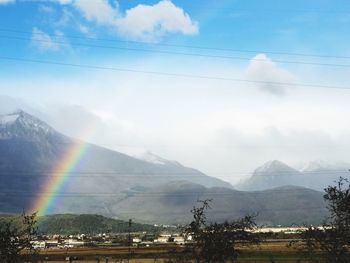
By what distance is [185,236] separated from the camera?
44.0m

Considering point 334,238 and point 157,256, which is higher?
point 334,238

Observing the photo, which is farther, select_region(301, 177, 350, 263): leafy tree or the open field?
the open field

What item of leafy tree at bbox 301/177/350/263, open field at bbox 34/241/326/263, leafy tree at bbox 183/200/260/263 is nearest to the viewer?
leafy tree at bbox 301/177/350/263

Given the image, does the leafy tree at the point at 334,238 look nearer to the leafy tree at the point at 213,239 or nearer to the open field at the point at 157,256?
the leafy tree at the point at 213,239

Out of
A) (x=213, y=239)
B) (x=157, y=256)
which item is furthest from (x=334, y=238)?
(x=157, y=256)

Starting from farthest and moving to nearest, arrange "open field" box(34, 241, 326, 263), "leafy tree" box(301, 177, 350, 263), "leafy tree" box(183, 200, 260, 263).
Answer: "open field" box(34, 241, 326, 263) < "leafy tree" box(183, 200, 260, 263) < "leafy tree" box(301, 177, 350, 263)

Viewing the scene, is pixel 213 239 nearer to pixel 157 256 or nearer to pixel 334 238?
pixel 334 238

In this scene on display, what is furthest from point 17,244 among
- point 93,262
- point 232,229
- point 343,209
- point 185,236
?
point 93,262

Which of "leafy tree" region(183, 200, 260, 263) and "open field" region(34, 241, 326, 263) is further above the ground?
"leafy tree" region(183, 200, 260, 263)

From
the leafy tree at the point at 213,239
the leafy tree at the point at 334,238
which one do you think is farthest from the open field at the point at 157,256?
the leafy tree at the point at 334,238

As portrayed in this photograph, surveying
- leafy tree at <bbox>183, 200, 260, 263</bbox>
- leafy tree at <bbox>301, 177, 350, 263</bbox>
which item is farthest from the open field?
leafy tree at <bbox>301, 177, 350, 263</bbox>

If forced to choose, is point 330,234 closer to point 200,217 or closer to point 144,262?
point 200,217

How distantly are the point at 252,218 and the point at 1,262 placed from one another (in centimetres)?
2379

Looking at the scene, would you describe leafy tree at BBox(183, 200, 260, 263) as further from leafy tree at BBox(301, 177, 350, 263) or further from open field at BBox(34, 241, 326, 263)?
open field at BBox(34, 241, 326, 263)
